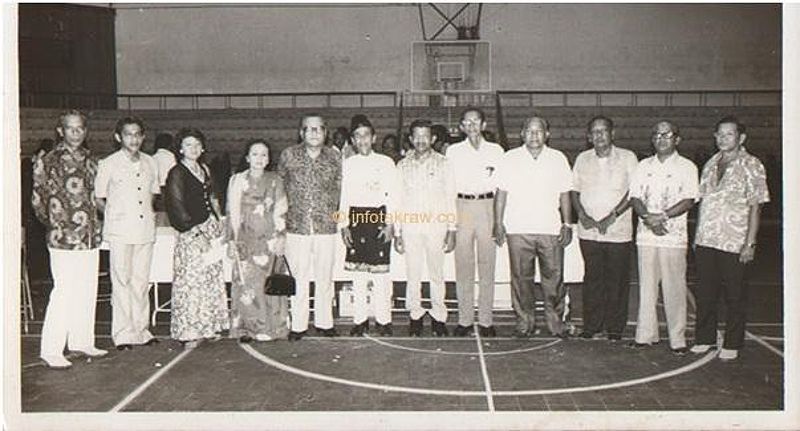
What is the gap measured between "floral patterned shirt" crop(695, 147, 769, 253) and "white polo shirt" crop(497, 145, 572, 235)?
943 mm

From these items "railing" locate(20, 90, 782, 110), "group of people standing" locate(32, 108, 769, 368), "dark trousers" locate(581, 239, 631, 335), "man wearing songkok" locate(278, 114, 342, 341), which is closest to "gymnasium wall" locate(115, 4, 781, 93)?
"railing" locate(20, 90, 782, 110)

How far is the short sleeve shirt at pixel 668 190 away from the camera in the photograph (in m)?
4.66

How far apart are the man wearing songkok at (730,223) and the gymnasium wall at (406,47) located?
11416mm

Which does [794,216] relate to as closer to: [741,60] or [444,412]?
[444,412]

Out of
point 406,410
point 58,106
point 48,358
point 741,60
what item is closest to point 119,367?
point 48,358

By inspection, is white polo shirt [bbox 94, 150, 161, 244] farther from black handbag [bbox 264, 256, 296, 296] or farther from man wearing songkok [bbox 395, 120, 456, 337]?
man wearing songkok [bbox 395, 120, 456, 337]

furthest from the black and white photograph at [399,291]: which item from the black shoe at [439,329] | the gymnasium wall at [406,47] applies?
the gymnasium wall at [406,47]

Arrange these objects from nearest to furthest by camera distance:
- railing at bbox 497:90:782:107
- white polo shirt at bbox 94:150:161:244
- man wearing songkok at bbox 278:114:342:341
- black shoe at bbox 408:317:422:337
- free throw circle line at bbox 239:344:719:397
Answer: free throw circle line at bbox 239:344:719:397 → white polo shirt at bbox 94:150:161:244 → man wearing songkok at bbox 278:114:342:341 → black shoe at bbox 408:317:422:337 → railing at bbox 497:90:782:107

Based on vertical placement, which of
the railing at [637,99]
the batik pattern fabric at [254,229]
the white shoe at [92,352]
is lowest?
the white shoe at [92,352]

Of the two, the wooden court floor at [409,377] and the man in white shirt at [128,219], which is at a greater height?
the man in white shirt at [128,219]

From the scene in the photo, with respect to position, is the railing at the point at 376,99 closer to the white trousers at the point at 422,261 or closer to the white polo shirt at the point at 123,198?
the white trousers at the point at 422,261

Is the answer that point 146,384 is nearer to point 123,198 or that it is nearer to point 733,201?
point 123,198

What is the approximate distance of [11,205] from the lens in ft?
12.5

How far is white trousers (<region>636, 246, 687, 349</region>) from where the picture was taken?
4672mm
